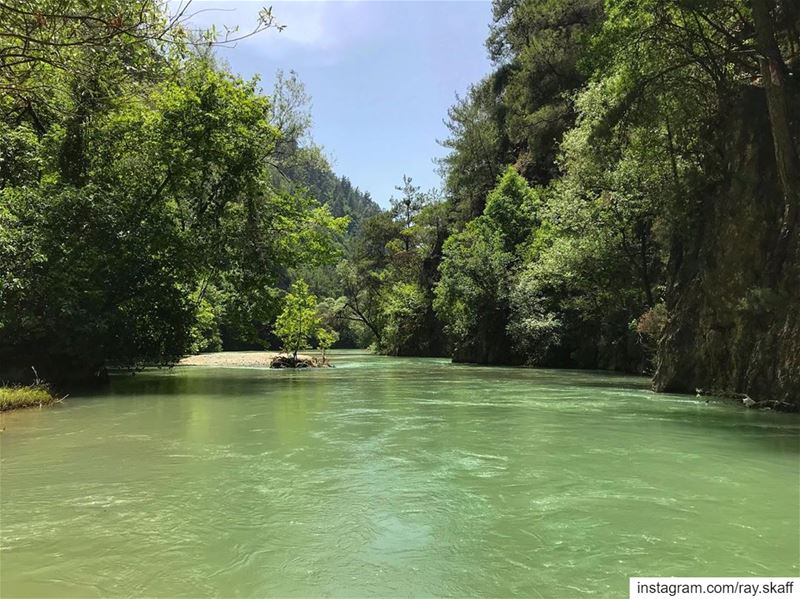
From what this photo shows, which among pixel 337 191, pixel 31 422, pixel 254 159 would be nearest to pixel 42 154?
pixel 254 159

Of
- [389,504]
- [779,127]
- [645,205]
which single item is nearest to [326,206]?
[645,205]

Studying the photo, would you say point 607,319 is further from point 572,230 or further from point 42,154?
point 42,154

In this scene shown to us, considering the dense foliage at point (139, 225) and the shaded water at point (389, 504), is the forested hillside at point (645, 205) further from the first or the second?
the dense foliage at point (139, 225)

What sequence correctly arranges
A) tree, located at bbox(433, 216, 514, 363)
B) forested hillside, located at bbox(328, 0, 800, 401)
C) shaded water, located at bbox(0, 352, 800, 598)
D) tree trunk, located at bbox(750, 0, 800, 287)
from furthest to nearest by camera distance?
Result: tree, located at bbox(433, 216, 514, 363), forested hillside, located at bbox(328, 0, 800, 401), tree trunk, located at bbox(750, 0, 800, 287), shaded water, located at bbox(0, 352, 800, 598)

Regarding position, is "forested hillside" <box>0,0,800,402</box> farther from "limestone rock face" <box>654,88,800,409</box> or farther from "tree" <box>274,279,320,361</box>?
"tree" <box>274,279,320,361</box>

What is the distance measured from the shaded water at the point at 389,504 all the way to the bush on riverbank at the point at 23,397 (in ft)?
3.05

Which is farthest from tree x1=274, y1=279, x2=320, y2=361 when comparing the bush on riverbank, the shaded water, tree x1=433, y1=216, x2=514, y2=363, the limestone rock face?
the shaded water

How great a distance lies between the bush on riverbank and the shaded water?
0.93 metres

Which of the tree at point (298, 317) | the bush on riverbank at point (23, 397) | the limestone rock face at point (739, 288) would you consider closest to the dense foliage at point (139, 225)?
the bush on riverbank at point (23, 397)

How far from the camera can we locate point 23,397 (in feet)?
35.8

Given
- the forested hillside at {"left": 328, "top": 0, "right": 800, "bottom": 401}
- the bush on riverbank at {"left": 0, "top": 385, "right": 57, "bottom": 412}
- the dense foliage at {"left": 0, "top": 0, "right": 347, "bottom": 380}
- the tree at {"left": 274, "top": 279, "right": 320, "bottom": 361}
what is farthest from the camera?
the tree at {"left": 274, "top": 279, "right": 320, "bottom": 361}

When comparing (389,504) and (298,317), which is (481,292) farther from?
(389,504)

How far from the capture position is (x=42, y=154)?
15.3 m

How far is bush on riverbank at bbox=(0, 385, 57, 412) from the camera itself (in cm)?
1044
